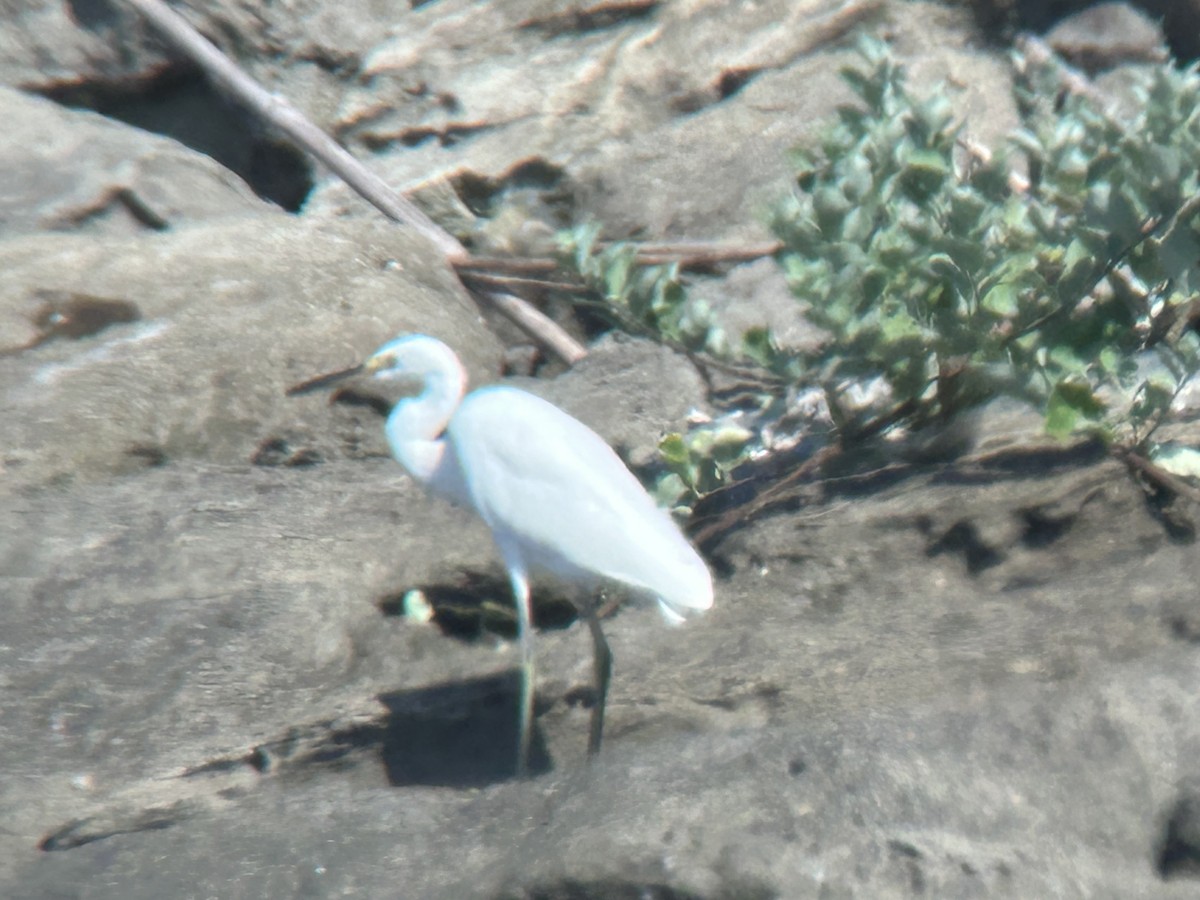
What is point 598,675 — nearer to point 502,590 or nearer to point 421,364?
point 502,590

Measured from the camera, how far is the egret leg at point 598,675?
3389 mm

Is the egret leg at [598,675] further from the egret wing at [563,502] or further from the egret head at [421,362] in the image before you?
the egret head at [421,362]

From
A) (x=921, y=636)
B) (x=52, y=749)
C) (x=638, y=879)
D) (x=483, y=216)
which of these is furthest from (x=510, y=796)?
(x=483, y=216)

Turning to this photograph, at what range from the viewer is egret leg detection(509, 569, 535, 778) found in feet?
11.6

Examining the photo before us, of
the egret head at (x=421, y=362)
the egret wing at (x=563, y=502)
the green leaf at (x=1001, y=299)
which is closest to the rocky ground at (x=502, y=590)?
the egret wing at (x=563, y=502)

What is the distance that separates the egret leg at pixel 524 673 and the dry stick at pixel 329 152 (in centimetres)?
196

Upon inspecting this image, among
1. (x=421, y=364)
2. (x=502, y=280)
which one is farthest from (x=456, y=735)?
(x=502, y=280)

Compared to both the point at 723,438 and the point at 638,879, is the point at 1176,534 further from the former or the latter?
the point at 638,879

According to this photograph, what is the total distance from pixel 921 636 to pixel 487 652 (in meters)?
1.30

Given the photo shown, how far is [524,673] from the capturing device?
141 inches

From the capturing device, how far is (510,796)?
3.15m

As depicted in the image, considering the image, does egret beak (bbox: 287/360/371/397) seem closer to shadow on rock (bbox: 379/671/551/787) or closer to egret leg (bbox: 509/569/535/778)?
egret leg (bbox: 509/569/535/778)

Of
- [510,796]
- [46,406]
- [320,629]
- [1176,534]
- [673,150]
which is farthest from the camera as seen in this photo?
[673,150]

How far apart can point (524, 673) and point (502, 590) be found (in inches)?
23.5
